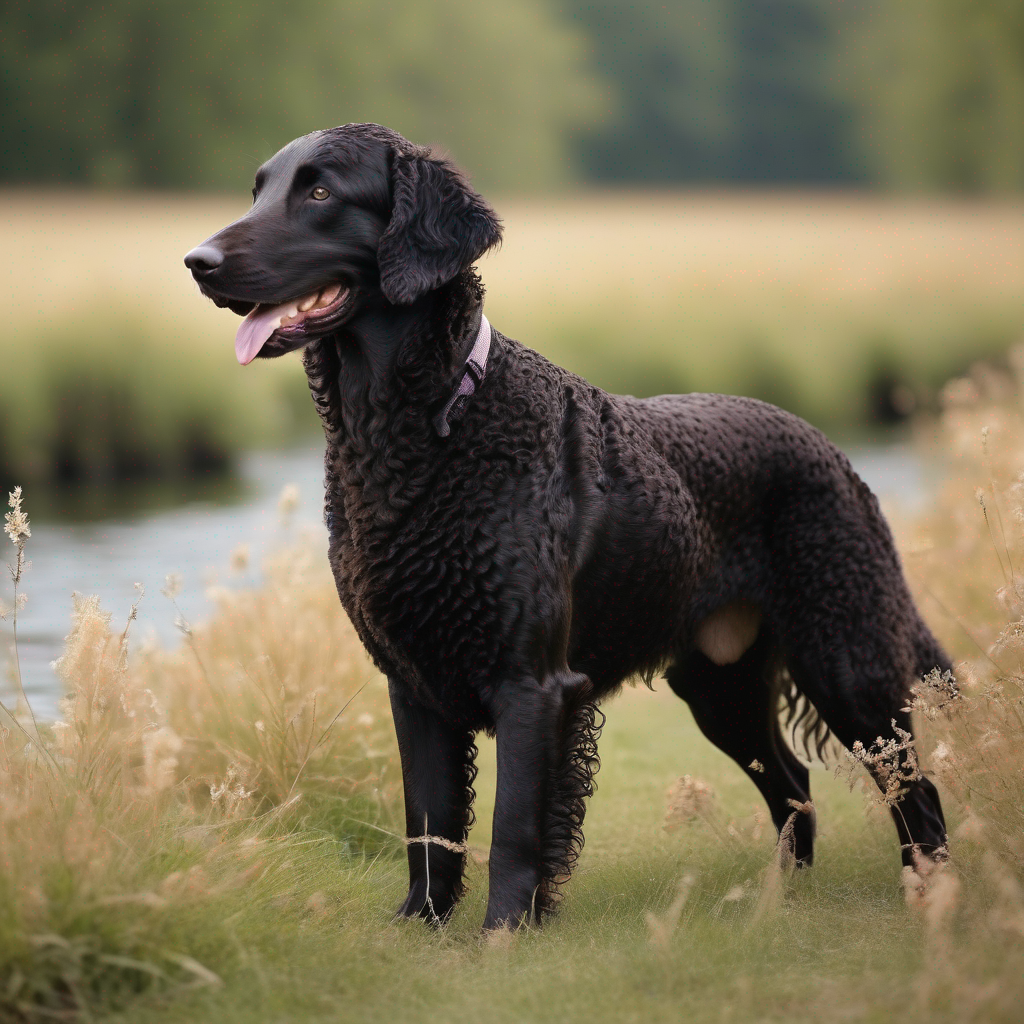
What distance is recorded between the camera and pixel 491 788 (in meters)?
4.95

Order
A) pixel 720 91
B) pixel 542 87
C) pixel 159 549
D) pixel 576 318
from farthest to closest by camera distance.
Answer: pixel 720 91, pixel 542 87, pixel 576 318, pixel 159 549

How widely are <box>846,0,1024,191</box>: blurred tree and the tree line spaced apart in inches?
1.6

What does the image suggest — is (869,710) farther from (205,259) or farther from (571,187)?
(571,187)

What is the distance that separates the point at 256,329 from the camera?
9.33ft

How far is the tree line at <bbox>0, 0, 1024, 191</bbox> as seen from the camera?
764 inches

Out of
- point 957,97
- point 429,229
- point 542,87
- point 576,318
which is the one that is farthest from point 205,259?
point 542,87

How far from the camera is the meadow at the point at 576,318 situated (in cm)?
1143

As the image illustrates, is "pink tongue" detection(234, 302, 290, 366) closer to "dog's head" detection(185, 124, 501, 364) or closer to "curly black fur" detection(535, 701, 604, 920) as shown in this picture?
"dog's head" detection(185, 124, 501, 364)

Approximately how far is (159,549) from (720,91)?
23496mm

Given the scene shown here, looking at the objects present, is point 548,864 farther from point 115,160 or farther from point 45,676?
point 115,160

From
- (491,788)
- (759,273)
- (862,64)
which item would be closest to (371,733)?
(491,788)

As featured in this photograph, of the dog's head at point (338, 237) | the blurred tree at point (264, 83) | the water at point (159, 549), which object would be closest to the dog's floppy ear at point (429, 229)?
the dog's head at point (338, 237)

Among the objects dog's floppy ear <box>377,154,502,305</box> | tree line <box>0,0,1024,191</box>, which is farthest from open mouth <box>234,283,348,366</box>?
tree line <box>0,0,1024,191</box>

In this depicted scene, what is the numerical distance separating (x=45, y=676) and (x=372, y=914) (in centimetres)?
320
